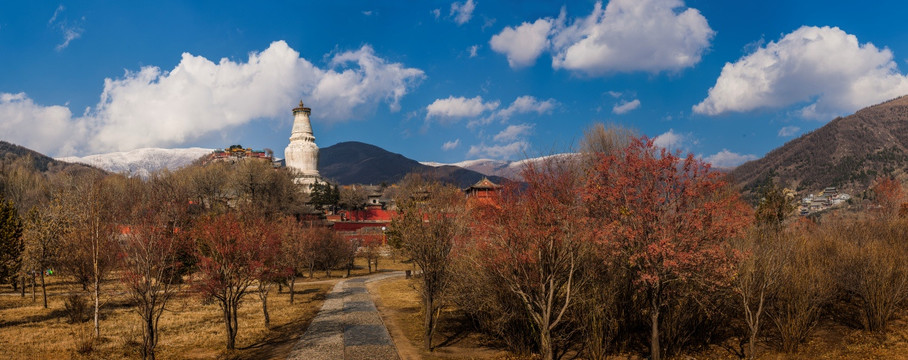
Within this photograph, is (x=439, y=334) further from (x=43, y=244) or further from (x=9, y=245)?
(x=9, y=245)

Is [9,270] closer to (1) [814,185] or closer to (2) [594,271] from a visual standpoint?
(2) [594,271]

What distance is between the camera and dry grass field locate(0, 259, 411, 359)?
57.7ft

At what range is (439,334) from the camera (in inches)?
837

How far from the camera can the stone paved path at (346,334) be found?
696 inches

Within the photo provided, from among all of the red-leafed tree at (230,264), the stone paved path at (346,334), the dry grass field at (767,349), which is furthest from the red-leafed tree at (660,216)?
the red-leafed tree at (230,264)

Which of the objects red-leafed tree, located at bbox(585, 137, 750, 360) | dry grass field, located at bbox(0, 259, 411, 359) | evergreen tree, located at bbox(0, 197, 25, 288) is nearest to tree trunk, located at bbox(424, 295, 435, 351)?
dry grass field, located at bbox(0, 259, 411, 359)

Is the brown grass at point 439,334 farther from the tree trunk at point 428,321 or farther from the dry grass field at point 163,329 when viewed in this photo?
the dry grass field at point 163,329

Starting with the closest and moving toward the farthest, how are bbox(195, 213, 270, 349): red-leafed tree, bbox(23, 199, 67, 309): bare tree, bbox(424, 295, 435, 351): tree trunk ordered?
bbox(424, 295, 435, 351): tree trunk, bbox(195, 213, 270, 349): red-leafed tree, bbox(23, 199, 67, 309): bare tree

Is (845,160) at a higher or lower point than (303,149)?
lower

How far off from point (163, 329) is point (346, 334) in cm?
868

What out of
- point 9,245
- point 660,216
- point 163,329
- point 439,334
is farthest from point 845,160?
point 9,245

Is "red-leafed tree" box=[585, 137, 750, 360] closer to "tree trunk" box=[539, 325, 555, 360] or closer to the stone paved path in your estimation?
"tree trunk" box=[539, 325, 555, 360]

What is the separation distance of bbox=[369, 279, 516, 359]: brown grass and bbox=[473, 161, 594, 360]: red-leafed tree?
3098mm

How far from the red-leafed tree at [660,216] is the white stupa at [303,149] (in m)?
68.4
